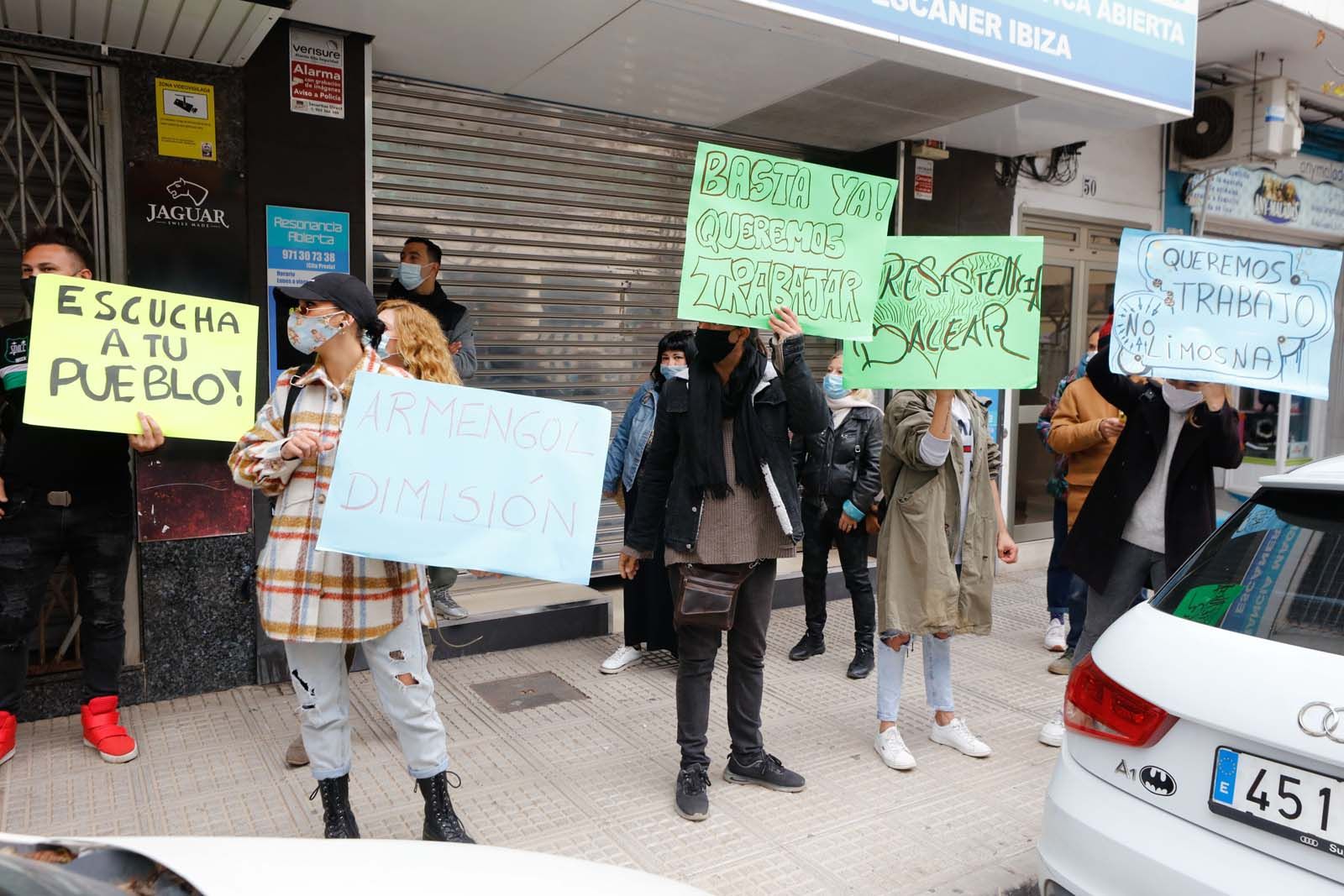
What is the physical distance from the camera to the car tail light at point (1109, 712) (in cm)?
215

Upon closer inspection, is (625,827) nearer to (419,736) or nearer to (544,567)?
(419,736)

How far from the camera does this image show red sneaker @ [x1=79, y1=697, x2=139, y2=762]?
3.96 meters

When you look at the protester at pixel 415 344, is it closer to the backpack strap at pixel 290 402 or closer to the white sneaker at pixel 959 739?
the backpack strap at pixel 290 402

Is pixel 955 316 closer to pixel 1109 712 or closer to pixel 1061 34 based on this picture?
pixel 1109 712

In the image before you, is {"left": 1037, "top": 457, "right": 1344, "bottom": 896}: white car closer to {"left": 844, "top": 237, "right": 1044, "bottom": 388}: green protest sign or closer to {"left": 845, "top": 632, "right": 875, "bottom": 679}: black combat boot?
{"left": 844, "top": 237, "right": 1044, "bottom": 388}: green protest sign

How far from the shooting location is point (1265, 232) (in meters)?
10.5

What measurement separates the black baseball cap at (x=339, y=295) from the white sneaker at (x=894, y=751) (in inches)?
112

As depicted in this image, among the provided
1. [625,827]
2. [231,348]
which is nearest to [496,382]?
[231,348]

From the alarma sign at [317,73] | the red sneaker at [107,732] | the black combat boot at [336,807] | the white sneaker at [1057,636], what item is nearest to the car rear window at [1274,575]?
the black combat boot at [336,807]

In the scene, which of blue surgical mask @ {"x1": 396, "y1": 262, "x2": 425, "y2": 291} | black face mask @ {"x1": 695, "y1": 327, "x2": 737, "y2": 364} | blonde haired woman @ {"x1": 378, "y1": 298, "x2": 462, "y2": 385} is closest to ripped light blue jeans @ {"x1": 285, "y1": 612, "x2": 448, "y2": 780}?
blonde haired woman @ {"x1": 378, "y1": 298, "x2": 462, "y2": 385}

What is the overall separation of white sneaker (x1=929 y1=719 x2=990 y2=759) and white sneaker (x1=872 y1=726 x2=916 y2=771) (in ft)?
0.70

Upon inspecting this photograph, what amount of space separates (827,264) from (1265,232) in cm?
937

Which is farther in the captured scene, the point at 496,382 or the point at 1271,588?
the point at 496,382

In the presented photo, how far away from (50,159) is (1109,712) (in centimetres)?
504
